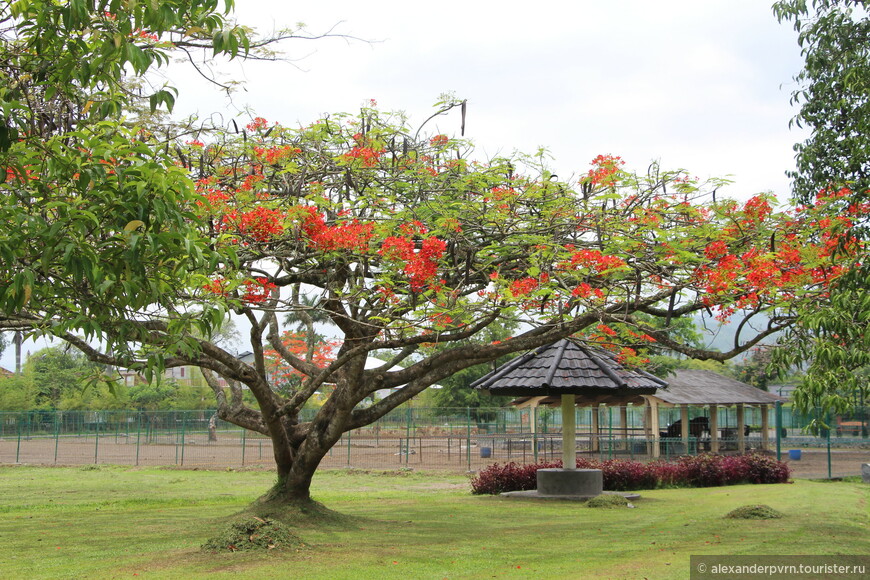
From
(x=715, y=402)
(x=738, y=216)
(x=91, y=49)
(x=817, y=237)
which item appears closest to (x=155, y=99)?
(x=91, y=49)

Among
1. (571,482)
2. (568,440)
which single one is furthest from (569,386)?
(571,482)

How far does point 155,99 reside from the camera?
4324 mm

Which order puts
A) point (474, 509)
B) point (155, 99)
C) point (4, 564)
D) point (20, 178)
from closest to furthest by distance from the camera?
point (155, 99)
point (20, 178)
point (4, 564)
point (474, 509)

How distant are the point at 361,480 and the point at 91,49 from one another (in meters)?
17.5

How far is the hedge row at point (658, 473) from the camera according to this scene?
53.5 feet

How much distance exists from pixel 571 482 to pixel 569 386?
1.85 metres

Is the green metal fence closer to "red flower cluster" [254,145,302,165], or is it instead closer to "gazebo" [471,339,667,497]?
"gazebo" [471,339,667,497]

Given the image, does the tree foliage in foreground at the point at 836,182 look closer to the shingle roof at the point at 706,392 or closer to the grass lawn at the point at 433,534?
the grass lawn at the point at 433,534

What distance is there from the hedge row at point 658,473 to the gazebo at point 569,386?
1447mm

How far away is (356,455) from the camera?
28.7m

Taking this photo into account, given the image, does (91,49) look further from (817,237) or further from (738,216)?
(817,237)

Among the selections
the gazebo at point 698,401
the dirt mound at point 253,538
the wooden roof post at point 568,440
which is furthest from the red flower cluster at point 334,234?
the gazebo at point 698,401

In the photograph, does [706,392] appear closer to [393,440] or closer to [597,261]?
[393,440]

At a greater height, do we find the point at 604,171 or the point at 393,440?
the point at 604,171
